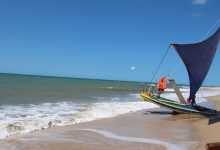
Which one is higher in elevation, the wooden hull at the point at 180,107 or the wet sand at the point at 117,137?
the wooden hull at the point at 180,107

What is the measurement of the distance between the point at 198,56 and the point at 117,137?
7.60 meters

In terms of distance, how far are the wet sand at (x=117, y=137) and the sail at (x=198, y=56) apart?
3.46 m

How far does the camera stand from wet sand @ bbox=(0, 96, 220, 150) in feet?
23.3

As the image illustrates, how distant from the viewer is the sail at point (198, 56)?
1278 centimetres

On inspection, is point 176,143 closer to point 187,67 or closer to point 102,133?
point 102,133

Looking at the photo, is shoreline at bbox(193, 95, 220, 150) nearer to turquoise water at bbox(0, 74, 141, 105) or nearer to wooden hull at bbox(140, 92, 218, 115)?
Answer: wooden hull at bbox(140, 92, 218, 115)

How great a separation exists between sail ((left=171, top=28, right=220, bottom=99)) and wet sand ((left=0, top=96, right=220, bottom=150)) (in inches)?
136

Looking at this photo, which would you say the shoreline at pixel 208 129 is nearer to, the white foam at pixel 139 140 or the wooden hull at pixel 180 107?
the wooden hull at pixel 180 107

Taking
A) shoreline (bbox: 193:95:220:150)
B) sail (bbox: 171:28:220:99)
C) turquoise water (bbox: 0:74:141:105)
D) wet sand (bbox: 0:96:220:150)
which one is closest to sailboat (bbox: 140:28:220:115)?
sail (bbox: 171:28:220:99)

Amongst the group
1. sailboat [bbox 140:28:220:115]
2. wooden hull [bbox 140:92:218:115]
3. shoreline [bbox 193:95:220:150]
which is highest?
sailboat [bbox 140:28:220:115]

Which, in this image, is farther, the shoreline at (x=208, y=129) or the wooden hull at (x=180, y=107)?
the wooden hull at (x=180, y=107)

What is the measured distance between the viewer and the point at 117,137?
8.23m

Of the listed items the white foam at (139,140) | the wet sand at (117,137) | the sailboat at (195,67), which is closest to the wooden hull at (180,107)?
the sailboat at (195,67)

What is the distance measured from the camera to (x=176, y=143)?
25.3 feet
